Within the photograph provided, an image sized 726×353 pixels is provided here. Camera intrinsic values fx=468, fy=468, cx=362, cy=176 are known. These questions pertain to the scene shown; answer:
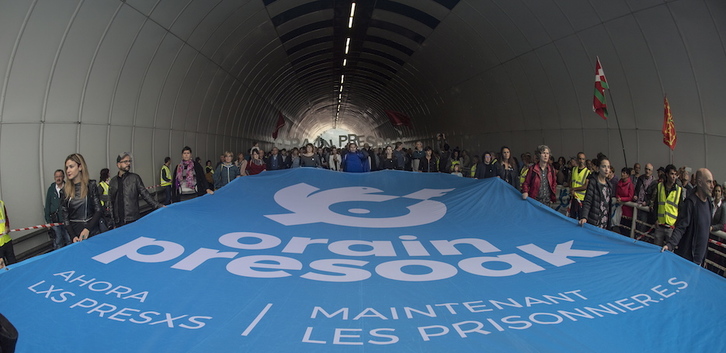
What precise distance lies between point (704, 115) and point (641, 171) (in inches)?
109

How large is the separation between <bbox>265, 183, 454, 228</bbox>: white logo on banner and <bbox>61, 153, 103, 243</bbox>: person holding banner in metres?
2.44

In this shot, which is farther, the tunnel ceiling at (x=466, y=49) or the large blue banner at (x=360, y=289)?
the tunnel ceiling at (x=466, y=49)

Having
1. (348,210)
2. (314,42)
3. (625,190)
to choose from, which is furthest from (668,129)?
(314,42)

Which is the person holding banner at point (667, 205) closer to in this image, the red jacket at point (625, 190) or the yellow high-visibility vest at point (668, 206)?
the yellow high-visibility vest at point (668, 206)

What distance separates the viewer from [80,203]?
248 inches

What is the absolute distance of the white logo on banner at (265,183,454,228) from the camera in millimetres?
7180

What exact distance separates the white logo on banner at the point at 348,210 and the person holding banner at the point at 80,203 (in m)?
2.44

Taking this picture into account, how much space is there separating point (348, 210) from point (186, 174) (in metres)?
5.62

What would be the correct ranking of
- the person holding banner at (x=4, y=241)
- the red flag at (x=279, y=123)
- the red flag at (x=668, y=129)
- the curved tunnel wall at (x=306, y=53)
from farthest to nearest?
1. the red flag at (x=279, y=123)
2. the red flag at (x=668, y=129)
3. the curved tunnel wall at (x=306, y=53)
4. the person holding banner at (x=4, y=241)

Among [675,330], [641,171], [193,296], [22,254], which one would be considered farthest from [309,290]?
[641,171]

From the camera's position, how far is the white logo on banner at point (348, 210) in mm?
7180

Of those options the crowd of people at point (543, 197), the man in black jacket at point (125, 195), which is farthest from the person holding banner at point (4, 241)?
the man in black jacket at point (125, 195)

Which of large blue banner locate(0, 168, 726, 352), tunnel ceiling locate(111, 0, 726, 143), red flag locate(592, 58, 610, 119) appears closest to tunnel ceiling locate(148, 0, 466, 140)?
tunnel ceiling locate(111, 0, 726, 143)

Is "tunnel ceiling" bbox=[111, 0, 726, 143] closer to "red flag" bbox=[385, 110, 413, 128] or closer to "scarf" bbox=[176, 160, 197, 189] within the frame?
"scarf" bbox=[176, 160, 197, 189]
